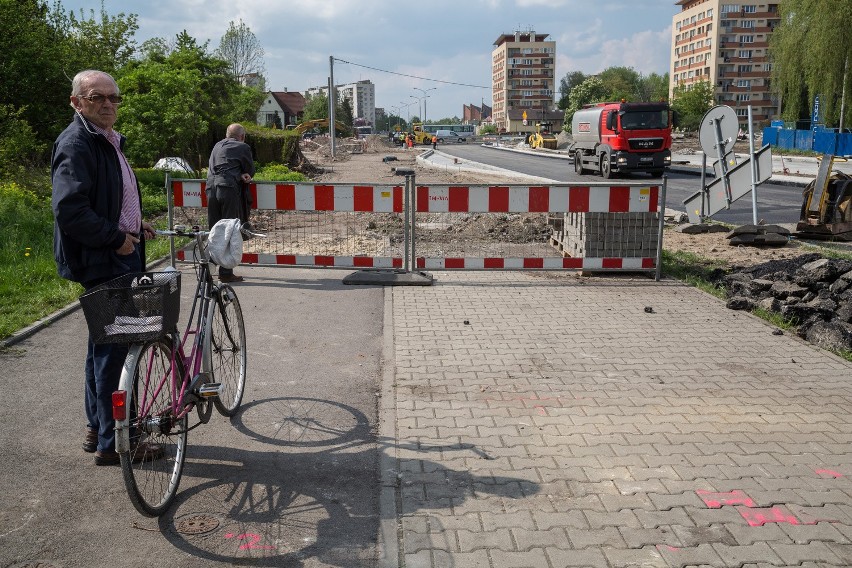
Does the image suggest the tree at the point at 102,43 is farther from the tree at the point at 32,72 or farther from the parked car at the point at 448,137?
the parked car at the point at 448,137

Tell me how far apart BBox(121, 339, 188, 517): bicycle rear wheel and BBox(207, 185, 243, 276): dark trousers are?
5833mm

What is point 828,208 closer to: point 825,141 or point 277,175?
point 277,175

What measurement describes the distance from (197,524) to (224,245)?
5.40ft

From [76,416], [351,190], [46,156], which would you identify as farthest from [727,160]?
[46,156]

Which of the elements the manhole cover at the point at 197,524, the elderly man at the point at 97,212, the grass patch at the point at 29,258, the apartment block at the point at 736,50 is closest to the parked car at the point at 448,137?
the apartment block at the point at 736,50

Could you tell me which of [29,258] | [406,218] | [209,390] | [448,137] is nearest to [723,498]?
[209,390]

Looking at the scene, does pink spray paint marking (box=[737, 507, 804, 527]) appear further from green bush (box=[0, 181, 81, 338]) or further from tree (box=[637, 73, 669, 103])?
tree (box=[637, 73, 669, 103])

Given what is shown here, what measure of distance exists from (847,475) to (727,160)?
36.6 feet

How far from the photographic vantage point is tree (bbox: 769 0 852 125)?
153 feet

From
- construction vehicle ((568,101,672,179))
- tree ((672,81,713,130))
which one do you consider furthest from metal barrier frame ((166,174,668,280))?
tree ((672,81,713,130))

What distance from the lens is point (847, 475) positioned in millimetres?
4395

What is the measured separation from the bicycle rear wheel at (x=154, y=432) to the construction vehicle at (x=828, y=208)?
12.3m

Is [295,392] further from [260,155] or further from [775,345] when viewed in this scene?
[260,155]

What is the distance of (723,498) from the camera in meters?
4.10
